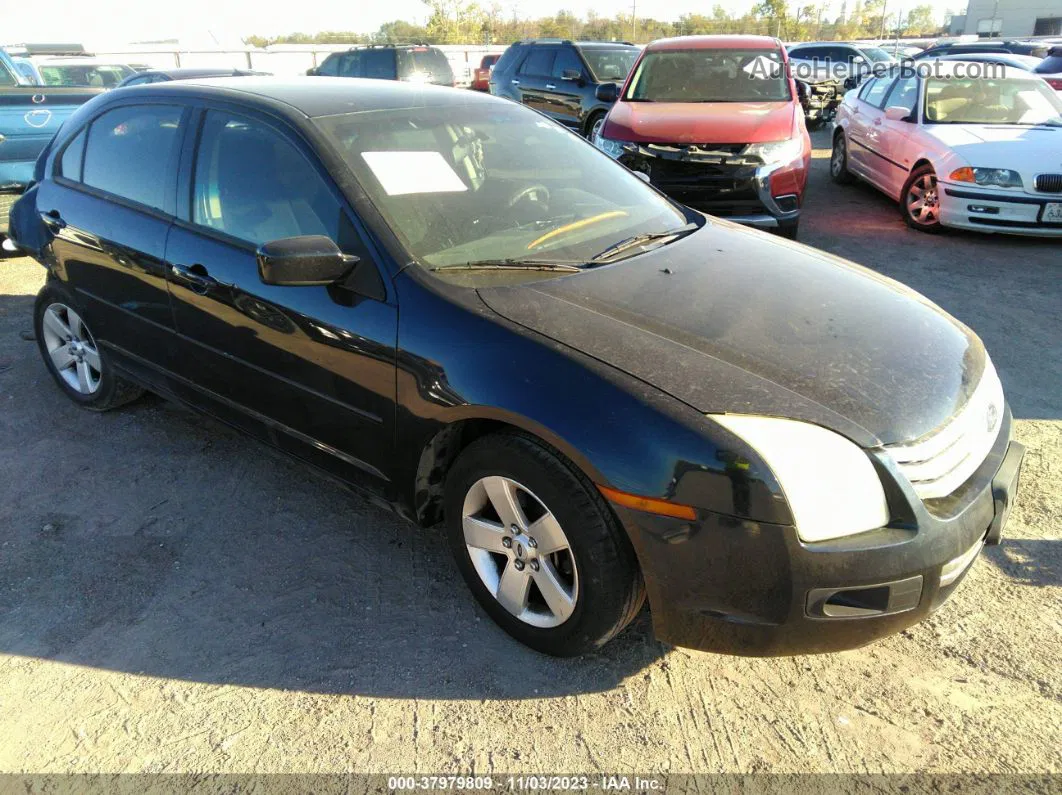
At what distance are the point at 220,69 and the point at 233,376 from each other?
897 centimetres

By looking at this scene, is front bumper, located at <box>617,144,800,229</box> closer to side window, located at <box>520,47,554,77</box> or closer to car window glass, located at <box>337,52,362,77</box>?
side window, located at <box>520,47,554,77</box>

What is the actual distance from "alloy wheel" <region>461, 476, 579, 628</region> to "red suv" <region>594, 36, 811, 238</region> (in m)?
4.62

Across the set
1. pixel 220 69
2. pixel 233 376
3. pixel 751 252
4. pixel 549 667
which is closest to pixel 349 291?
pixel 233 376

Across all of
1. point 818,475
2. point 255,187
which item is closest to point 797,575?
point 818,475

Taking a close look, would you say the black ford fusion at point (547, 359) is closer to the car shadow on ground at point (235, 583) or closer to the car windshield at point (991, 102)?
the car shadow on ground at point (235, 583)

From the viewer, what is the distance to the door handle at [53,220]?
3814mm

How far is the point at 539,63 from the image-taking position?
12203 mm

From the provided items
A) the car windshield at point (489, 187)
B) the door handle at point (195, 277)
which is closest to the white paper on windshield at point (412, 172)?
the car windshield at point (489, 187)

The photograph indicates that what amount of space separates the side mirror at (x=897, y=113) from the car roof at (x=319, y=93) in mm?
5987

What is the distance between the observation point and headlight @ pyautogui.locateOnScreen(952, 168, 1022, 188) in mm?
6840

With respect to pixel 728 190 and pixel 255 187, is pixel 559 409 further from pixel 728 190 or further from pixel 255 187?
pixel 728 190

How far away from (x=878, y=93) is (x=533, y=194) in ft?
24.9

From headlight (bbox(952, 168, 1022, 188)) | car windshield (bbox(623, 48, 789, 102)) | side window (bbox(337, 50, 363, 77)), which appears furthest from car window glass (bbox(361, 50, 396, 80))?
headlight (bbox(952, 168, 1022, 188))

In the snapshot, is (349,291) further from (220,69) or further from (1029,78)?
(220,69)
